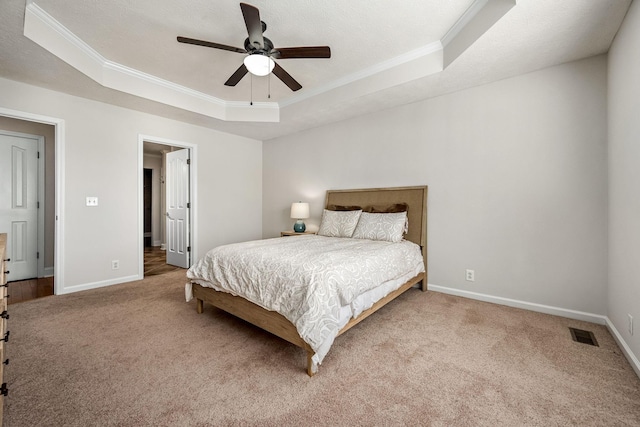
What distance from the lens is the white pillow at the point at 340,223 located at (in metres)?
3.66

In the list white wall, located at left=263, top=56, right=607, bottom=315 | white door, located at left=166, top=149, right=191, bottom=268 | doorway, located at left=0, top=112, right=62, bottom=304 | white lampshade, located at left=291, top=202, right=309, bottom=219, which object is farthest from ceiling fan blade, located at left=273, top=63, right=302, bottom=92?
doorway, located at left=0, top=112, right=62, bottom=304

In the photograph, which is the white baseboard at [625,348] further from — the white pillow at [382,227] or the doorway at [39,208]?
the doorway at [39,208]

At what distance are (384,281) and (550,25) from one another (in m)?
2.39

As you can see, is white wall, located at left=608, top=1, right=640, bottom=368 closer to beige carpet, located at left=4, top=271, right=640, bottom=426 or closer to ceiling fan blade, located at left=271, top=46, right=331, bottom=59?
beige carpet, located at left=4, top=271, right=640, bottom=426

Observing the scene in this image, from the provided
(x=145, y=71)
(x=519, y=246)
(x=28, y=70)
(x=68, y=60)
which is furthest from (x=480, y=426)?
(x=28, y=70)

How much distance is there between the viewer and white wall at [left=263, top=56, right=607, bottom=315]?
2547mm

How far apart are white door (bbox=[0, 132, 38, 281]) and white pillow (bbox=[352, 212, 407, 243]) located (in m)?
4.76

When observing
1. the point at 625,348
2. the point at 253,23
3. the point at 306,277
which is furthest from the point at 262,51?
the point at 625,348

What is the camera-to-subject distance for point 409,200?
360 centimetres

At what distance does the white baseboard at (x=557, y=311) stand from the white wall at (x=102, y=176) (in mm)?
3971

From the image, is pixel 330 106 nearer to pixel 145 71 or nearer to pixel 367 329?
pixel 145 71

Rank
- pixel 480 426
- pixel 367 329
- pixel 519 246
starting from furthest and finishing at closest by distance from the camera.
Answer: pixel 519 246 < pixel 367 329 < pixel 480 426

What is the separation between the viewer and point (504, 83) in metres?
2.97

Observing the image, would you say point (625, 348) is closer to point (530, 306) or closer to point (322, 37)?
point (530, 306)
